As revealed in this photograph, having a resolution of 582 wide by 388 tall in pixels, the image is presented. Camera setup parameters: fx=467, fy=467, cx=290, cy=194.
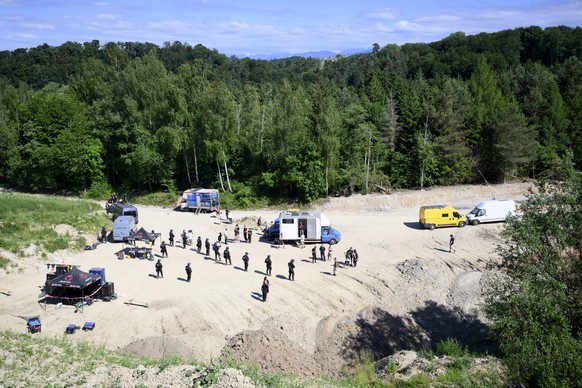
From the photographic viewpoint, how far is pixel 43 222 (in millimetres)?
32469

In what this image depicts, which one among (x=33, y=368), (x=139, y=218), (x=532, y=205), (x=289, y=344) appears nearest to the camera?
(x=33, y=368)

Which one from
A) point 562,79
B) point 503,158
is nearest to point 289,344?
point 503,158

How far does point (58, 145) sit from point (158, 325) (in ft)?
109

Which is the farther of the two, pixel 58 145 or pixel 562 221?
pixel 58 145

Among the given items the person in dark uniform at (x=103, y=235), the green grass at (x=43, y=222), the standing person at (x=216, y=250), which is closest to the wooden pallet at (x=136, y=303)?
the standing person at (x=216, y=250)

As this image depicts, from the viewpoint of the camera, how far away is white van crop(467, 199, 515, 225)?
34594 mm

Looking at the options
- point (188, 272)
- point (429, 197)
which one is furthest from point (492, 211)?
point (188, 272)

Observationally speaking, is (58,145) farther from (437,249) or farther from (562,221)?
(562,221)

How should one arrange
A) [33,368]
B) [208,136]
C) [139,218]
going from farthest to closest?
[208,136] → [139,218] → [33,368]

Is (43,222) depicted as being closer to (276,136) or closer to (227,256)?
(227,256)

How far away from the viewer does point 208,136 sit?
4350 cm

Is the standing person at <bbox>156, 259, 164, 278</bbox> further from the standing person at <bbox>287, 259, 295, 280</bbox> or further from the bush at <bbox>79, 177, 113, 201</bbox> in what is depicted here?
the bush at <bbox>79, 177, 113, 201</bbox>

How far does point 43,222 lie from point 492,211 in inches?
1268

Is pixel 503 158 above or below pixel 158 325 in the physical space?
above
